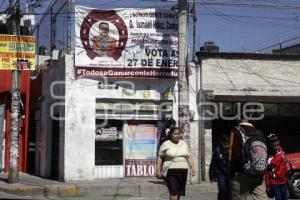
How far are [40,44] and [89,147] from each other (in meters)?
11.6

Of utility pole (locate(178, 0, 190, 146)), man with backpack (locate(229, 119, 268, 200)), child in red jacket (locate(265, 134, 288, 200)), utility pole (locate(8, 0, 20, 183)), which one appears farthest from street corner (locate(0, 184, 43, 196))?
man with backpack (locate(229, 119, 268, 200))

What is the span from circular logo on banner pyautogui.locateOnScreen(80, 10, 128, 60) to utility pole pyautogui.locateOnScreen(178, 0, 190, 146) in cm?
229

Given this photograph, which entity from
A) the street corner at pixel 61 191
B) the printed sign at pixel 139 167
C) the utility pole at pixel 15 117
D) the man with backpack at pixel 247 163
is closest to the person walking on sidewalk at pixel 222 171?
the man with backpack at pixel 247 163

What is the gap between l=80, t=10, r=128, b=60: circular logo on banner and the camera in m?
19.7

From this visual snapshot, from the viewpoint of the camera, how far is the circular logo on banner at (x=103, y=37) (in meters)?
19.7

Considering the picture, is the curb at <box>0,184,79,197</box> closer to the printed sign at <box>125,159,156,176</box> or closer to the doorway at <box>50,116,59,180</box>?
the printed sign at <box>125,159,156,176</box>

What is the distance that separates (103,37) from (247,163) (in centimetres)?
1211

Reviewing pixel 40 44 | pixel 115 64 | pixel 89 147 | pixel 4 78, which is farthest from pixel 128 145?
pixel 40 44

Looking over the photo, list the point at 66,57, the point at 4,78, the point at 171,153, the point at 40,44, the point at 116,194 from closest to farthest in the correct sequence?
the point at 171,153, the point at 116,194, the point at 66,57, the point at 4,78, the point at 40,44

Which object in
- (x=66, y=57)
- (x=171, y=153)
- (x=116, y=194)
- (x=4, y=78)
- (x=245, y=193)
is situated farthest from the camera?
(x=4, y=78)

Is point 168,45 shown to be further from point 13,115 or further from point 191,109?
point 13,115

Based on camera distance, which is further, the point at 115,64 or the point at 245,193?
the point at 115,64

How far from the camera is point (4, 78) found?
2603cm

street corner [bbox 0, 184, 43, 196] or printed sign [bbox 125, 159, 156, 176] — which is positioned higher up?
printed sign [bbox 125, 159, 156, 176]
